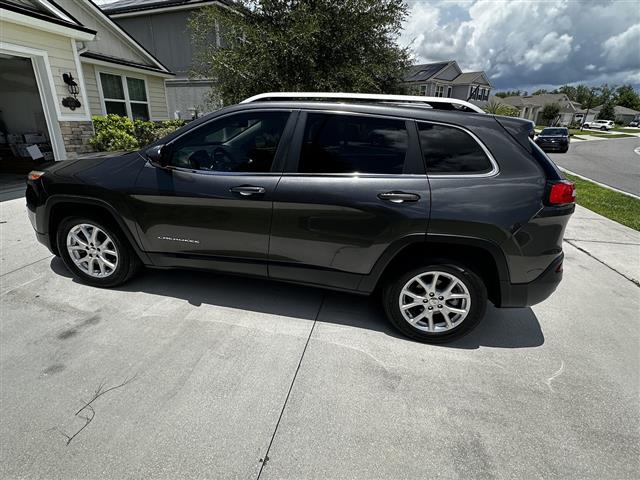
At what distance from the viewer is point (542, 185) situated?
233cm

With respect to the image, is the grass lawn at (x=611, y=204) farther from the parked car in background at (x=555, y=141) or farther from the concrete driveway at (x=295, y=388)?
the parked car in background at (x=555, y=141)

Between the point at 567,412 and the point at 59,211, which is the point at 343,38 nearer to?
the point at 59,211

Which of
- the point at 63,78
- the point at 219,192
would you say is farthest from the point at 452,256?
the point at 63,78

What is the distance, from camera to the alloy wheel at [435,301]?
102 inches

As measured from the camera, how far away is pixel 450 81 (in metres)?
42.2


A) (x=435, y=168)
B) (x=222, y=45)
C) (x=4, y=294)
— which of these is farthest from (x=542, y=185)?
(x=222, y=45)

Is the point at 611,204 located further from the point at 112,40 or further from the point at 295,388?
the point at 112,40

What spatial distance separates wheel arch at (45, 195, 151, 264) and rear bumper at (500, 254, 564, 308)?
10.1 ft

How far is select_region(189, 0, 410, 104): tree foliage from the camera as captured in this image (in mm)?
8875

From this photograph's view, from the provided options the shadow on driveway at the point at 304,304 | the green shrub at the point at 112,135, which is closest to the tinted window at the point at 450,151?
the shadow on driveway at the point at 304,304

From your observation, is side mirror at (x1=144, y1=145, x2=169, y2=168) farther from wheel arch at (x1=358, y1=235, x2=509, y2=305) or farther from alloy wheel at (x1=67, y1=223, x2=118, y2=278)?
wheel arch at (x1=358, y1=235, x2=509, y2=305)

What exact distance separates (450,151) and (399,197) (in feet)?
1.66

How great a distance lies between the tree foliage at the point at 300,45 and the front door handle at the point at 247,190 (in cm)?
742

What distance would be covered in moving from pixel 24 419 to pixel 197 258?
4.92 feet
